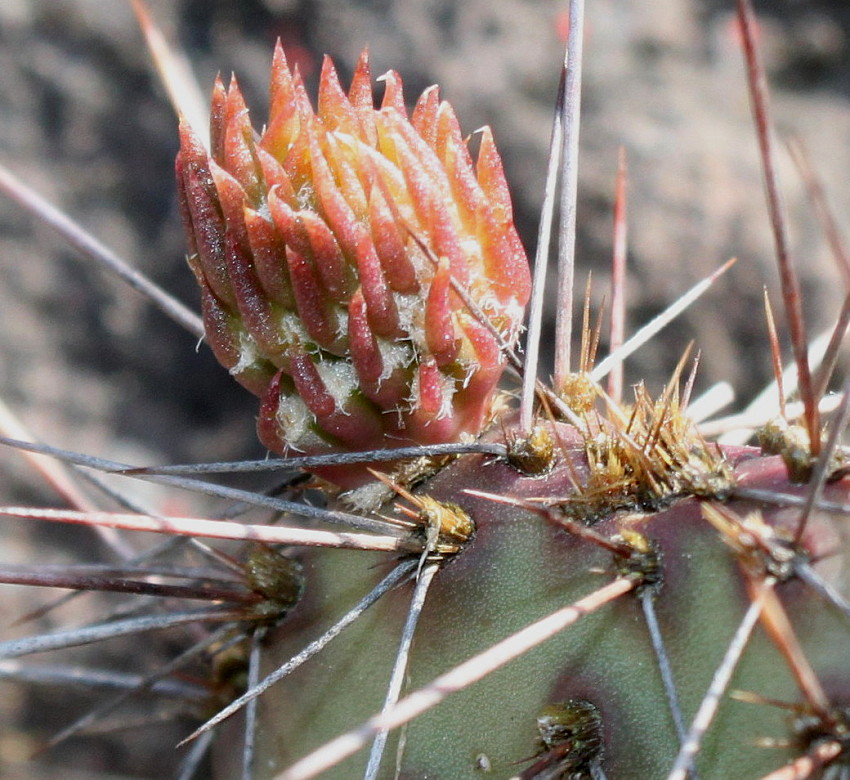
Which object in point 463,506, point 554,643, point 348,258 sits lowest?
point 554,643

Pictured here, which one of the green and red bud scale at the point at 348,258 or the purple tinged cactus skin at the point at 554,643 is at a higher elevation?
the green and red bud scale at the point at 348,258

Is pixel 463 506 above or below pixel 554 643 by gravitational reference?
above

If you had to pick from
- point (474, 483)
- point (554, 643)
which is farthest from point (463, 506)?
point (554, 643)

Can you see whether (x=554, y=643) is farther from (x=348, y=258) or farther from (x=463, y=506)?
(x=348, y=258)

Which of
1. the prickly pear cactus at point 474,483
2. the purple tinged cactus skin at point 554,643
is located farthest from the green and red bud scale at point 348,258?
the purple tinged cactus skin at point 554,643

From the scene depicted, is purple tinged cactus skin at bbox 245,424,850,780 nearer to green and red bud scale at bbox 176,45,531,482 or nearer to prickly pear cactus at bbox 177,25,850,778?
prickly pear cactus at bbox 177,25,850,778

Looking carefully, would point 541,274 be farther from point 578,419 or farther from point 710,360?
point 710,360

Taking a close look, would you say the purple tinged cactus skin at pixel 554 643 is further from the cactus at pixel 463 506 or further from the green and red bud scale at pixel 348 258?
the green and red bud scale at pixel 348 258
